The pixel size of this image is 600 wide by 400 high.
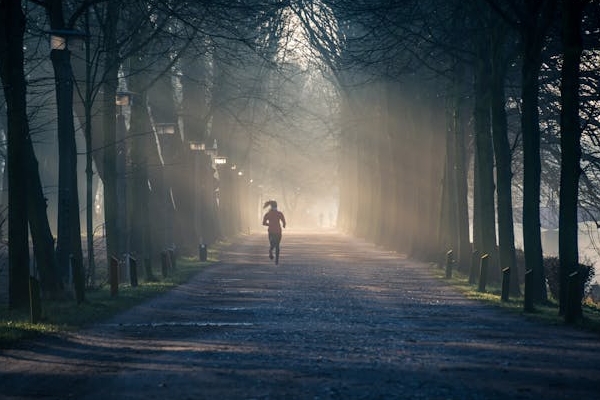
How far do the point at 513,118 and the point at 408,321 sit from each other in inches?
913

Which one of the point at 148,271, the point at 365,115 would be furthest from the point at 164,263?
the point at 365,115

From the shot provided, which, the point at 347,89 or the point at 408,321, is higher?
the point at 347,89

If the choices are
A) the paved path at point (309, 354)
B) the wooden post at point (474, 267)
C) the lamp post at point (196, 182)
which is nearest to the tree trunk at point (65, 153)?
the paved path at point (309, 354)

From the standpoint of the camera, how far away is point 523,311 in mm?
17297

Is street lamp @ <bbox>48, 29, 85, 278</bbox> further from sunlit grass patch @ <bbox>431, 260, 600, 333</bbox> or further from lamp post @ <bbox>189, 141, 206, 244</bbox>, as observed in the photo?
lamp post @ <bbox>189, 141, 206, 244</bbox>

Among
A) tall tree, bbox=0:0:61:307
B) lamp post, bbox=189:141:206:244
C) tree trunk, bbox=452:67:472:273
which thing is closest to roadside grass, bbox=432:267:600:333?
tree trunk, bbox=452:67:472:273

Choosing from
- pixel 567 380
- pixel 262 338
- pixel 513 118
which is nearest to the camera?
pixel 567 380

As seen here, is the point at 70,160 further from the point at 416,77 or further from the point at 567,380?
the point at 416,77

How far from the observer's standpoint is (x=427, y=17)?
21719 millimetres

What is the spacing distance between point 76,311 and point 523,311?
24.0 feet

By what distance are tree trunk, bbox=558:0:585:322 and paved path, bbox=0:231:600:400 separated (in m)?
0.89

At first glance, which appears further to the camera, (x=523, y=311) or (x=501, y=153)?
(x=501, y=153)

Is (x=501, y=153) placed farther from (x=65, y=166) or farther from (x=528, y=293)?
(x=65, y=166)

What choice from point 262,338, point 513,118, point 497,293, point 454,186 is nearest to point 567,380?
point 262,338
